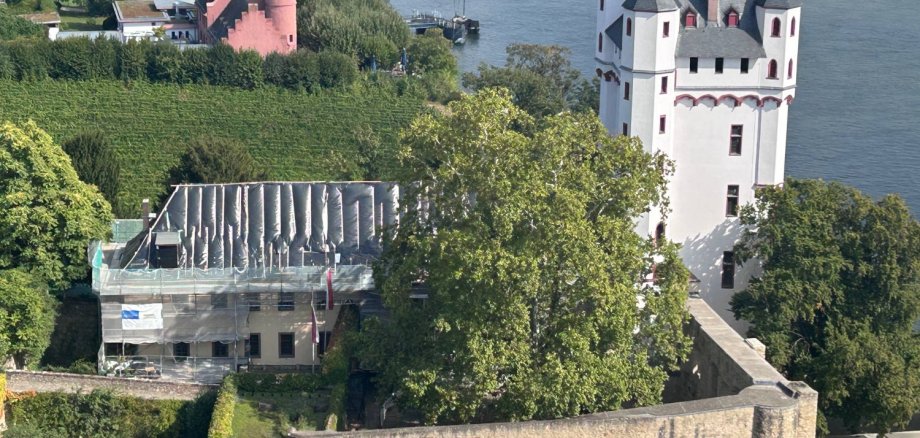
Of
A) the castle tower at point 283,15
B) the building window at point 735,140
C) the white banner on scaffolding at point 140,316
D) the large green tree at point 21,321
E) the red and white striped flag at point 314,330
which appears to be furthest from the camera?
the castle tower at point 283,15

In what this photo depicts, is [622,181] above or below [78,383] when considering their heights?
above

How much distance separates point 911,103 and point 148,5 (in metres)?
43.6

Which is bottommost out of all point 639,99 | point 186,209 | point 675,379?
point 675,379

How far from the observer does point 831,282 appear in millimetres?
40812

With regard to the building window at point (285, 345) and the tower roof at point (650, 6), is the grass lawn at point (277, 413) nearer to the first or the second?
the building window at point (285, 345)

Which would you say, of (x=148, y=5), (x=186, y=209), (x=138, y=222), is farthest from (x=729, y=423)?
(x=148, y=5)

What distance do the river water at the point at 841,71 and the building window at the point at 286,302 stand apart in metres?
31.3

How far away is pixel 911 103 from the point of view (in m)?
78.0

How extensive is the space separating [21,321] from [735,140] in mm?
20257

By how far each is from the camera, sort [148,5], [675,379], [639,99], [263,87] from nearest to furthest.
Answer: [675,379], [639,99], [263,87], [148,5]

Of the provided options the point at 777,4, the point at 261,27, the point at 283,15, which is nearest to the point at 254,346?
the point at 777,4

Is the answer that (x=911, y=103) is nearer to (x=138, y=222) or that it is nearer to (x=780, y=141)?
(x=780, y=141)

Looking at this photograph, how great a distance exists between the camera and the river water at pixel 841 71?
223ft

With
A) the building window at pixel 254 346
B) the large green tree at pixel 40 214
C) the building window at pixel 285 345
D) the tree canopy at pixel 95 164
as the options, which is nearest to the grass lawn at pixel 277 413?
the building window at pixel 285 345
